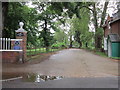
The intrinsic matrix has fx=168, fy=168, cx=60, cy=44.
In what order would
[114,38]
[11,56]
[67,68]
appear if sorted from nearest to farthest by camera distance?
[67,68]
[11,56]
[114,38]

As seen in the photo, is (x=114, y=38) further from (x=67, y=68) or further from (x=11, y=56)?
(x=11, y=56)

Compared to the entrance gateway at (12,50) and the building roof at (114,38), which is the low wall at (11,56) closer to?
the entrance gateway at (12,50)

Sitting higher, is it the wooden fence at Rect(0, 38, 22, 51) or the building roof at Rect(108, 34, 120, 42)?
the building roof at Rect(108, 34, 120, 42)

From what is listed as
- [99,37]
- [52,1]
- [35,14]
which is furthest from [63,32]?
A: [52,1]

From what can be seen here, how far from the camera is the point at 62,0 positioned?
1397 cm

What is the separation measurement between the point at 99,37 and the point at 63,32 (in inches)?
1250

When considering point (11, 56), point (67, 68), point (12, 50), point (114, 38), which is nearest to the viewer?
point (67, 68)

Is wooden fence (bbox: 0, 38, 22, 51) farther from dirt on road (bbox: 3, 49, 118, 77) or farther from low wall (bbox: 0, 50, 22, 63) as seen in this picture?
dirt on road (bbox: 3, 49, 118, 77)

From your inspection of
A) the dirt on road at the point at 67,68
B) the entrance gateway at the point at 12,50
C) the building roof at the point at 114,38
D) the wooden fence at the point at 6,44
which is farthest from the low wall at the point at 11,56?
the building roof at the point at 114,38

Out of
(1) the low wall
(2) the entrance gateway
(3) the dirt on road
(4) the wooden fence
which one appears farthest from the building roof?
(1) the low wall

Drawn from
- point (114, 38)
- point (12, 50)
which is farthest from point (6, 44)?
point (114, 38)

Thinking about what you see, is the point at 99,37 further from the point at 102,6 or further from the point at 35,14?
the point at 35,14

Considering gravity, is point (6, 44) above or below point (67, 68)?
above

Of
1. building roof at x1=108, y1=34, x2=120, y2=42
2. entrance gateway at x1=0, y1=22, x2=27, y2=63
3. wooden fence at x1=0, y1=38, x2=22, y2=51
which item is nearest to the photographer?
wooden fence at x1=0, y1=38, x2=22, y2=51
